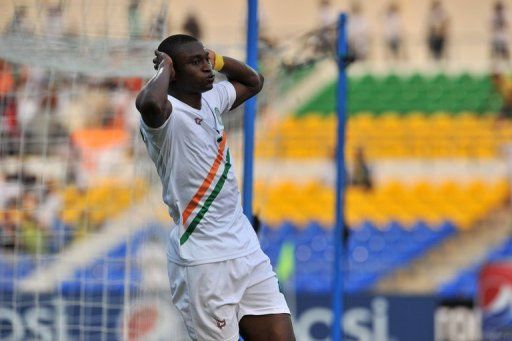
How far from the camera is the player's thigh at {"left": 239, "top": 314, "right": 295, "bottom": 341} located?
5.23 metres

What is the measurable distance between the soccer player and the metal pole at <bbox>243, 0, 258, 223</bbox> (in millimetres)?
1246

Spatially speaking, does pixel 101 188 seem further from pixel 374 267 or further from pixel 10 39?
pixel 374 267

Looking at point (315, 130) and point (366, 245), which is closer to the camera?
point (366, 245)

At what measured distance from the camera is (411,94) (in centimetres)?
2236

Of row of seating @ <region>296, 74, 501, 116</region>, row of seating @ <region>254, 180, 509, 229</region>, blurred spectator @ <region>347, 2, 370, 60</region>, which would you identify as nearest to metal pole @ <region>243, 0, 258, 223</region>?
row of seating @ <region>254, 180, 509, 229</region>

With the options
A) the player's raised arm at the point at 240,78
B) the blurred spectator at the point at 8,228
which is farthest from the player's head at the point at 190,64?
the blurred spectator at the point at 8,228

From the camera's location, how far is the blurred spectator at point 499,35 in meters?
22.3

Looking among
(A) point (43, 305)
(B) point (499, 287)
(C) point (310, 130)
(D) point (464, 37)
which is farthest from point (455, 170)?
(A) point (43, 305)

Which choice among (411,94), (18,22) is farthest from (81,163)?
(411,94)

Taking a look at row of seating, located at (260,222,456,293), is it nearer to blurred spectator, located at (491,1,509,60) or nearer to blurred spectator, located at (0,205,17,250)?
blurred spectator, located at (491,1,509,60)

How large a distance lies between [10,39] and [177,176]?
9.47 ft

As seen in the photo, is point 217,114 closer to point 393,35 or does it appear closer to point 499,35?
point 499,35

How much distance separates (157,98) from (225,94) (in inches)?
30.9

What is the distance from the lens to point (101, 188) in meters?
12.0
